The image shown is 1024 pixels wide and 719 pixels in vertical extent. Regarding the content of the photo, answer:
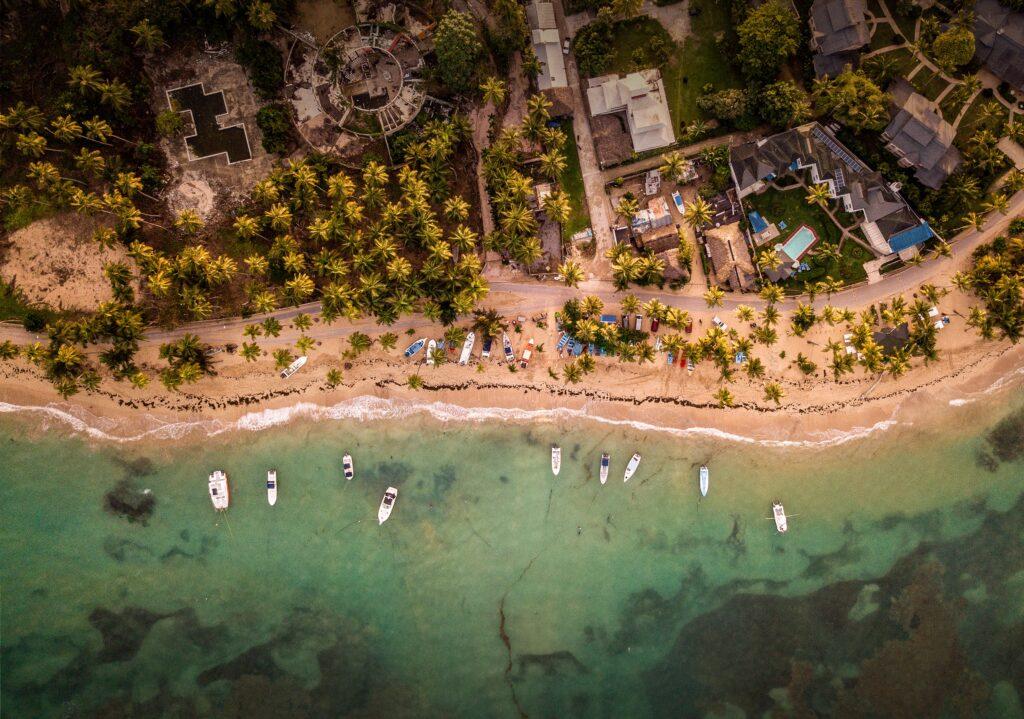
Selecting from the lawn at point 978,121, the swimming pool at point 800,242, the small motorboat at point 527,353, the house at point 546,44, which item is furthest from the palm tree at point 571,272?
the lawn at point 978,121

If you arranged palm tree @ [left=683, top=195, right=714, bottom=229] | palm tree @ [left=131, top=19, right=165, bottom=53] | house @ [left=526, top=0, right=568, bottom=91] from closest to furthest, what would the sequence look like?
palm tree @ [left=131, top=19, right=165, bottom=53]
palm tree @ [left=683, top=195, right=714, bottom=229]
house @ [left=526, top=0, right=568, bottom=91]

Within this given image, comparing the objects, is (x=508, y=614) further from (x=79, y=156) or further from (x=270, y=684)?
(x=79, y=156)

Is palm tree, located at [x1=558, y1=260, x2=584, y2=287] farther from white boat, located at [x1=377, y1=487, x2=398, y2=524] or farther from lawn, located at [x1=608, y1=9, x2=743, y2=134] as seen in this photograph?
white boat, located at [x1=377, y1=487, x2=398, y2=524]

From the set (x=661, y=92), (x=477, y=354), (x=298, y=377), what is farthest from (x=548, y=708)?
(x=661, y=92)

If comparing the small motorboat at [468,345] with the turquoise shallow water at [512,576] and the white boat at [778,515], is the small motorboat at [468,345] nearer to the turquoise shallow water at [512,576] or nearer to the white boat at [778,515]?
the turquoise shallow water at [512,576]

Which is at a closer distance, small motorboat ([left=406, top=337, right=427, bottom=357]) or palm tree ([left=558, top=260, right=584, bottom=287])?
palm tree ([left=558, top=260, right=584, bottom=287])

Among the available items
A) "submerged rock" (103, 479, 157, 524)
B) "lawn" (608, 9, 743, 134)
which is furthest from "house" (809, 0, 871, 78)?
"submerged rock" (103, 479, 157, 524)
